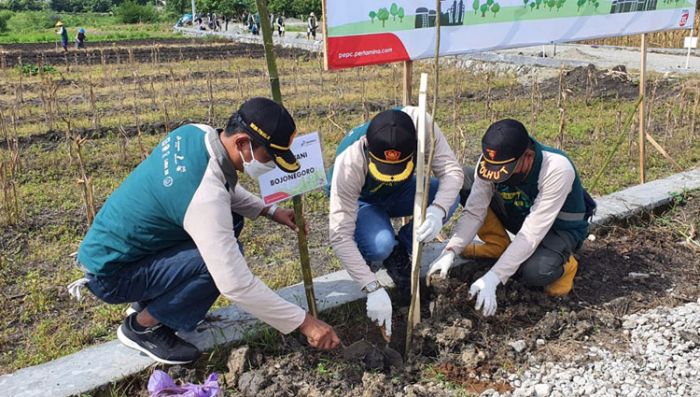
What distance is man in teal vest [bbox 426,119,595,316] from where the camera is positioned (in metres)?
2.69

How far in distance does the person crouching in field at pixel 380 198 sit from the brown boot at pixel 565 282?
649 mm

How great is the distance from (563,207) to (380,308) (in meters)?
1.13

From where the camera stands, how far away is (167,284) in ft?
7.81

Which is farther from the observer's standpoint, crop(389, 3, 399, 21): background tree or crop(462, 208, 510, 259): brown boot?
A: crop(462, 208, 510, 259): brown boot

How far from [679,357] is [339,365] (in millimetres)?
1440

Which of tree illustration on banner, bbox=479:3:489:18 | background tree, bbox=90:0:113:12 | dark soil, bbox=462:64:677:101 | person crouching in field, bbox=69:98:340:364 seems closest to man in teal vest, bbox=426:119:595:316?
person crouching in field, bbox=69:98:340:364

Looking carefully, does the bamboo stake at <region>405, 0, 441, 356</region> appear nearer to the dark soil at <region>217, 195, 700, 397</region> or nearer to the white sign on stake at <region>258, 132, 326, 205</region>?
the dark soil at <region>217, 195, 700, 397</region>

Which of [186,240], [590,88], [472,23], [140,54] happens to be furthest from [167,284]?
[140,54]

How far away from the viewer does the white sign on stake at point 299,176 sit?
2.40 m

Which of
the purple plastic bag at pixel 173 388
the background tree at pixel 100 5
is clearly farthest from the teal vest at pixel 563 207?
the background tree at pixel 100 5

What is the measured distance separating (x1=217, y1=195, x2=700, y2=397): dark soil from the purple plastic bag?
14cm

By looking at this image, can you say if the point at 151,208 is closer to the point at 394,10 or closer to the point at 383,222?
the point at 383,222

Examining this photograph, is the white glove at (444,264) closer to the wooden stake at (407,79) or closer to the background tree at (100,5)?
the wooden stake at (407,79)

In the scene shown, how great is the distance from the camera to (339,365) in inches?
96.8
